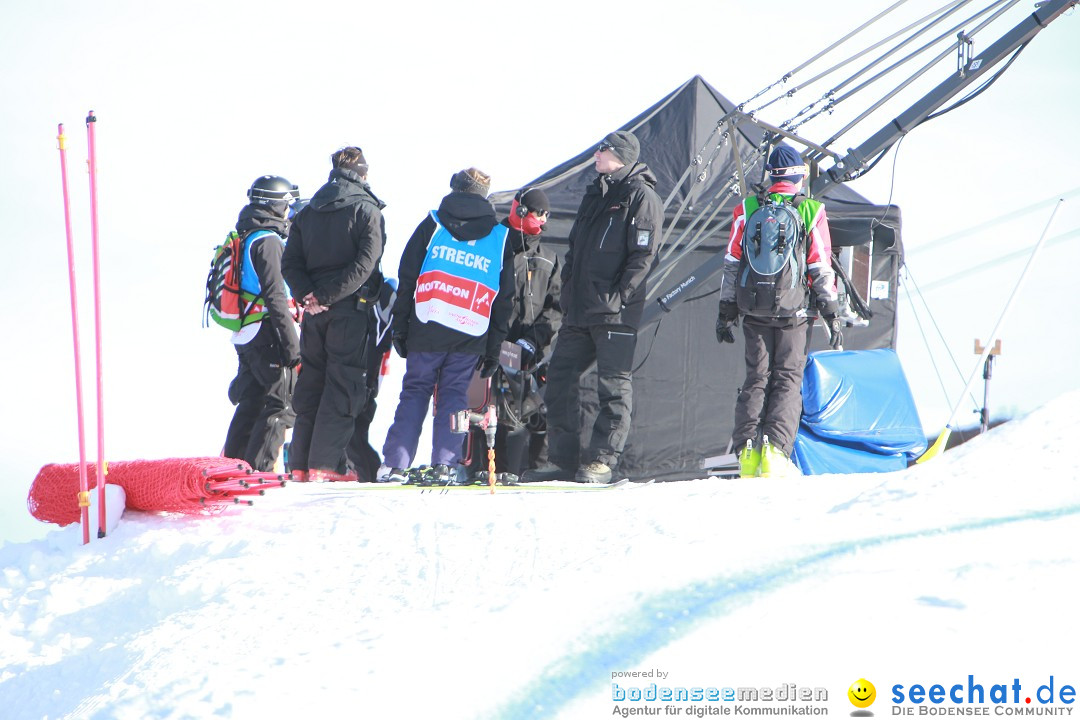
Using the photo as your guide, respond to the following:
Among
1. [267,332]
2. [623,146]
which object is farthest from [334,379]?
[623,146]

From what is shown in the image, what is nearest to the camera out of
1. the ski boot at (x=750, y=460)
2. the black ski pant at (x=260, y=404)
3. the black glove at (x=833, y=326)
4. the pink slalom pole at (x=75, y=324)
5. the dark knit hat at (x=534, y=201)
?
the pink slalom pole at (x=75, y=324)

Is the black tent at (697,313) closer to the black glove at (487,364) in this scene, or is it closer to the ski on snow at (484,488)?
the black glove at (487,364)

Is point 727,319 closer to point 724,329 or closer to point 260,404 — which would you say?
point 724,329

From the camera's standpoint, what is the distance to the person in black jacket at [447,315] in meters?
5.53

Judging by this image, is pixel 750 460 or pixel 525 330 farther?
pixel 525 330

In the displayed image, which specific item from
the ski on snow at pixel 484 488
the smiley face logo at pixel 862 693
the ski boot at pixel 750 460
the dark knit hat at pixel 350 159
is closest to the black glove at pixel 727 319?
the ski boot at pixel 750 460

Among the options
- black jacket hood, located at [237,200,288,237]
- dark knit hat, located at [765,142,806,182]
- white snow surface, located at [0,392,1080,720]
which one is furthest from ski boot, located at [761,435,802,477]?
black jacket hood, located at [237,200,288,237]

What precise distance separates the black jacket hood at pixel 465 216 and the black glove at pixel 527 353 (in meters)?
0.73

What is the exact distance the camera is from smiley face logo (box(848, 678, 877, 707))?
7.18ft

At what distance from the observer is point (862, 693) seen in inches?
86.6

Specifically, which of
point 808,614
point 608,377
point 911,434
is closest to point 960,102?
point 911,434

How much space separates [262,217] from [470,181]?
48.8 inches

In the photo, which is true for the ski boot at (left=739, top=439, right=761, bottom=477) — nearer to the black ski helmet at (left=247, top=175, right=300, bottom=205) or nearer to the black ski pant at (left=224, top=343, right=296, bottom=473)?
the black ski pant at (left=224, top=343, right=296, bottom=473)

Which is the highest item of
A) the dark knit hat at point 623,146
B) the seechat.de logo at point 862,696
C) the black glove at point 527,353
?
the dark knit hat at point 623,146
